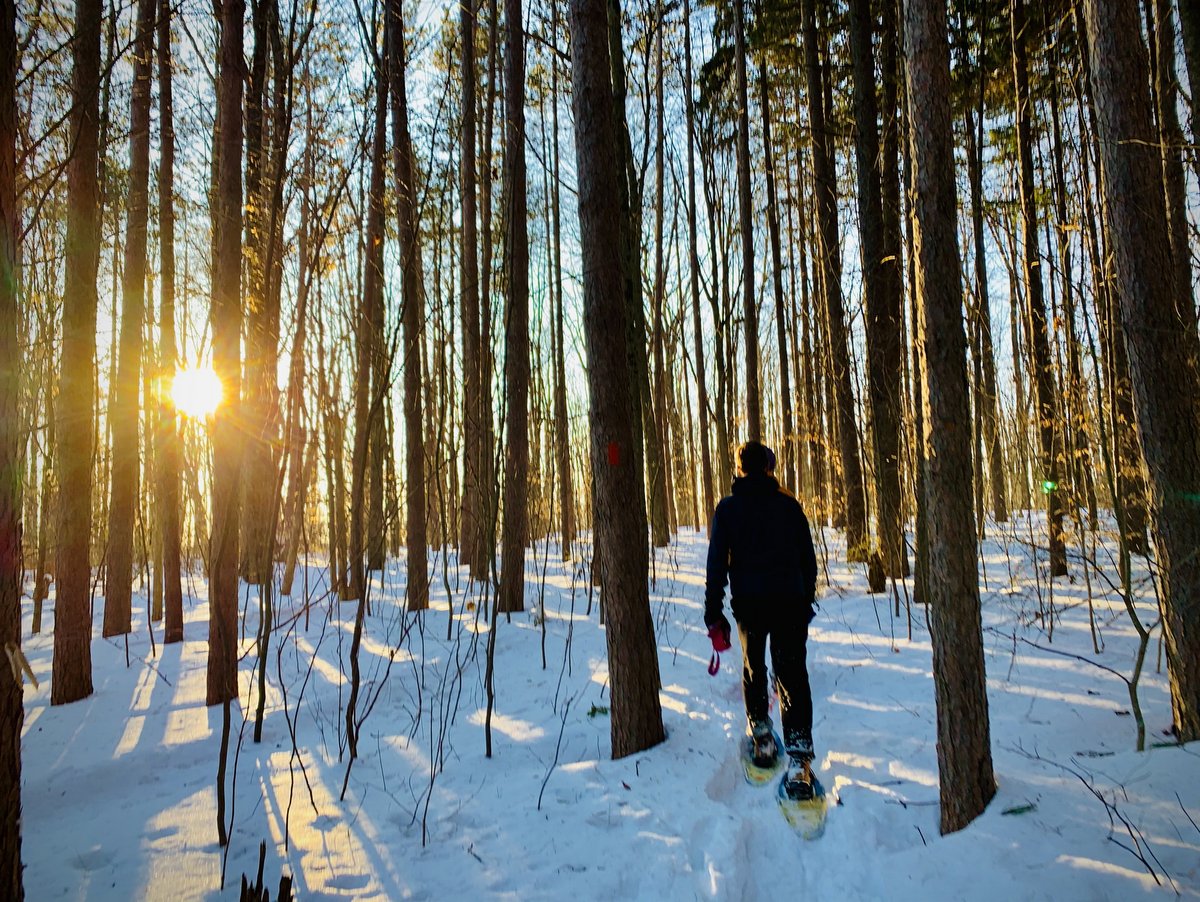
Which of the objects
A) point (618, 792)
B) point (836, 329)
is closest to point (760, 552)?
point (618, 792)

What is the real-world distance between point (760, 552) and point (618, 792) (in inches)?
62.3

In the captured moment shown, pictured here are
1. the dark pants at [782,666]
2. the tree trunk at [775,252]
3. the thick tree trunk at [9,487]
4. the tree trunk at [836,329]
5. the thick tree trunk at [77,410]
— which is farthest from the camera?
the tree trunk at [775,252]

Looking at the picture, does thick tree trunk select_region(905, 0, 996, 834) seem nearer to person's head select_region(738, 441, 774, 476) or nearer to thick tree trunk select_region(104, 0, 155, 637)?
person's head select_region(738, 441, 774, 476)

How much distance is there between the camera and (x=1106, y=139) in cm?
371

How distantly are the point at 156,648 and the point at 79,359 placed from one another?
13.1 feet

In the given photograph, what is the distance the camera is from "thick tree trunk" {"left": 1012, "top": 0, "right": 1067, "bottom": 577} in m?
6.79

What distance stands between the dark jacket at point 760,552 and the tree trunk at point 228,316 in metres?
3.82

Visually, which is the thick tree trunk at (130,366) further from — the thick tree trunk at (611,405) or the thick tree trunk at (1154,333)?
the thick tree trunk at (1154,333)

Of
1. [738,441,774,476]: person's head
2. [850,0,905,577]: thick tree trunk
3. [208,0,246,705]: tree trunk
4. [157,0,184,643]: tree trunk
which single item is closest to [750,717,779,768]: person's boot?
[738,441,774,476]: person's head

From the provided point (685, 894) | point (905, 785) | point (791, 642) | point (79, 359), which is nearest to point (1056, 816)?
point (905, 785)

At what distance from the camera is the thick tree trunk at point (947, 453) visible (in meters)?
2.77

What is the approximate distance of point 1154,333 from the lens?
3539 millimetres

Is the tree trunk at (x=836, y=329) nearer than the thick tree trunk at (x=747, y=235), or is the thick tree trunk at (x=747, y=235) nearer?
the tree trunk at (x=836, y=329)

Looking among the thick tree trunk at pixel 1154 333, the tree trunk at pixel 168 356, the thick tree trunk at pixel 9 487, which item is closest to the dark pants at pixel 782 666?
the thick tree trunk at pixel 1154 333
